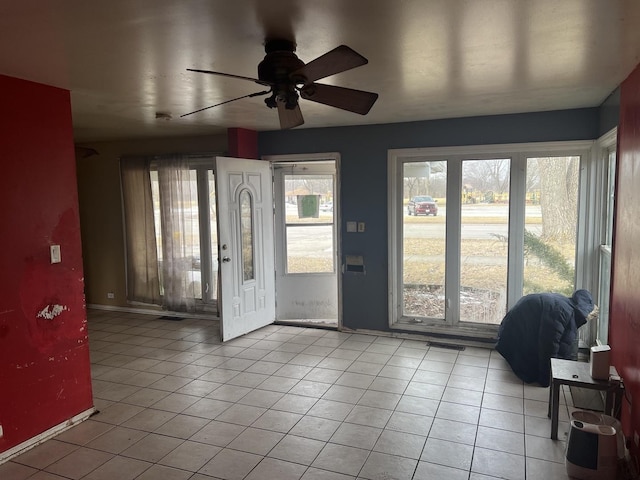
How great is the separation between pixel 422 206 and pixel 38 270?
3.52m

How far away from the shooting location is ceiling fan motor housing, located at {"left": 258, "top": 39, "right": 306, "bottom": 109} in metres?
2.18

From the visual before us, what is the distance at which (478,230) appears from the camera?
471cm

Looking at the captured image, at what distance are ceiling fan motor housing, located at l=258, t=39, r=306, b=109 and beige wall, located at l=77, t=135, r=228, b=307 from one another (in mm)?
4295

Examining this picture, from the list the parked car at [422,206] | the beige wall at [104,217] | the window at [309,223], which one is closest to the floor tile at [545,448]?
the parked car at [422,206]

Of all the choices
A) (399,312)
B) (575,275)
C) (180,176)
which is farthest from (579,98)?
(180,176)

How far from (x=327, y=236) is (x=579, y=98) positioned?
326cm

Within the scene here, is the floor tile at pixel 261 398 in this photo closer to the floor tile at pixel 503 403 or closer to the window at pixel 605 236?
the floor tile at pixel 503 403

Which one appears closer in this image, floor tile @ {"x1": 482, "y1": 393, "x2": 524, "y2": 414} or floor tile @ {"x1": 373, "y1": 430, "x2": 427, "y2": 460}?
floor tile @ {"x1": 373, "y1": 430, "x2": 427, "y2": 460}

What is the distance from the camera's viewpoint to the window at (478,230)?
4406 millimetres

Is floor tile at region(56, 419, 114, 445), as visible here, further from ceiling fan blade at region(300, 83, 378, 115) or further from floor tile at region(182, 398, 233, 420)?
ceiling fan blade at region(300, 83, 378, 115)

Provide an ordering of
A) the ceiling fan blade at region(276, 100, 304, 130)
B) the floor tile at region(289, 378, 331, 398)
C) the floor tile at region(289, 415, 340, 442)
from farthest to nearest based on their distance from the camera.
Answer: the floor tile at region(289, 378, 331, 398) → the floor tile at region(289, 415, 340, 442) → the ceiling fan blade at region(276, 100, 304, 130)

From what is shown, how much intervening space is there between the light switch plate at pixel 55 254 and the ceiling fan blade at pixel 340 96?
2.03 m

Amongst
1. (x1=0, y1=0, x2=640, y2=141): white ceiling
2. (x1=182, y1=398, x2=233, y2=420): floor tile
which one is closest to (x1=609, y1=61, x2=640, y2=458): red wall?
(x1=0, y1=0, x2=640, y2=141): white ceiling

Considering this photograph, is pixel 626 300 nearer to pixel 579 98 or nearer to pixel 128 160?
pixel 579 98
